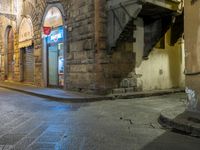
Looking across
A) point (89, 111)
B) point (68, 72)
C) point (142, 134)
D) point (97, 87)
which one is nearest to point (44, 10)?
point (68, 72)

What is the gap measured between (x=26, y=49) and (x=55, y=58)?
A: 4386mm

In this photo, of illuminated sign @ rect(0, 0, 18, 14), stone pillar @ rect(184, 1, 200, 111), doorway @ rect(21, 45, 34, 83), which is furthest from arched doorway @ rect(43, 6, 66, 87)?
stone pillar @ rect(184, 1, 200, 111)

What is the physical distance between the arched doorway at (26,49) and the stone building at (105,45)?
169 mm

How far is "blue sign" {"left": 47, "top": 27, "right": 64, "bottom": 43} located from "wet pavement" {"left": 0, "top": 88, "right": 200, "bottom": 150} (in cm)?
573

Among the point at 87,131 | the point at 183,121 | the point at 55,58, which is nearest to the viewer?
the point at 87,131

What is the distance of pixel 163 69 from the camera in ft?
44.3

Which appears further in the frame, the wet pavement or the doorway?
the doorway

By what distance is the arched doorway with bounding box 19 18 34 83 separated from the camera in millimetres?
16734

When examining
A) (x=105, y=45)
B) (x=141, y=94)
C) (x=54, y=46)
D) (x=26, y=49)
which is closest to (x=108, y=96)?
(x=141, y=94)

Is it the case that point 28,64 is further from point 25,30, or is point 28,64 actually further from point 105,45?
point 105,45

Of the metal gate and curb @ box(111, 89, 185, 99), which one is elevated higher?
the metal gate

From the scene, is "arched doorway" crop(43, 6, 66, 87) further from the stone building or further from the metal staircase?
the metal staircase

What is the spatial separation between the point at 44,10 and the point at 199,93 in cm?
1046

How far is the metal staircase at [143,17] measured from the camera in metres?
10.4
